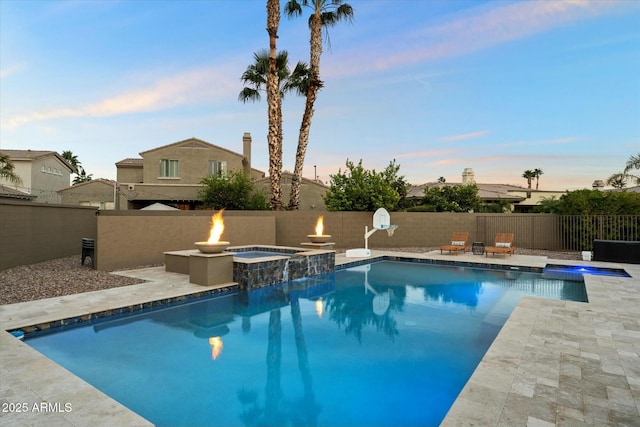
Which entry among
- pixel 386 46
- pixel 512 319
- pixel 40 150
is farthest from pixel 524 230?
pixel 40 150

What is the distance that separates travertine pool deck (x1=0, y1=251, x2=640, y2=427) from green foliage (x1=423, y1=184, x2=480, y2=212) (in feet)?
60.4

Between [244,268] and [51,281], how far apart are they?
4597 mm

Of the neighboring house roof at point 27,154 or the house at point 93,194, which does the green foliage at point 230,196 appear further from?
the neighboring house roof at point 27,154

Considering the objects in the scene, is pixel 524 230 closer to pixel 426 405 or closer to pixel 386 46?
pixel 386 46

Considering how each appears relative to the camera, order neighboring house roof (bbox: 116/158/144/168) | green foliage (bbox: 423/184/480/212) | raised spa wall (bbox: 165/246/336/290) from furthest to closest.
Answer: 1. neighboring house roof (bbox: 116/158/144/168)
2. green foliage (bbox: 423/184/480/212)
3. raised spa wall (bbox: 165/246/336/290)

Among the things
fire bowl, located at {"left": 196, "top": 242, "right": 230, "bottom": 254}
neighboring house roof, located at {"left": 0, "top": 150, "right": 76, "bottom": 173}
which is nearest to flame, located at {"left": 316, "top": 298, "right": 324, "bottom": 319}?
fire bowl, located at {"left": 196, "top": 242, "right": 230, "bottom": 254}

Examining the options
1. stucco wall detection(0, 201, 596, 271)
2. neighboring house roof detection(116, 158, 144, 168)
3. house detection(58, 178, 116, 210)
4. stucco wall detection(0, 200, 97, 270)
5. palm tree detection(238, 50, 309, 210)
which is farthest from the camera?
neighboring house roof detection(116, 158, 144, 168)

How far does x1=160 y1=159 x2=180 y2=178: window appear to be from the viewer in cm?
2600

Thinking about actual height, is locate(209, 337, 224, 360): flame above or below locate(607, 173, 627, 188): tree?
below

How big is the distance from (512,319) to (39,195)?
33964mm

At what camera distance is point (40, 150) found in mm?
29922

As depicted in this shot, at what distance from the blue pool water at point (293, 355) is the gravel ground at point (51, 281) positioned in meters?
2.30

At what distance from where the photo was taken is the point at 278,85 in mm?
17547

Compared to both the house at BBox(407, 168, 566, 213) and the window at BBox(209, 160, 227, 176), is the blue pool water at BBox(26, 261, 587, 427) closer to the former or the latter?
the window at BBox(209, 160, 227, 176)
